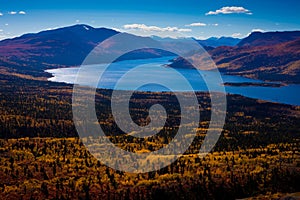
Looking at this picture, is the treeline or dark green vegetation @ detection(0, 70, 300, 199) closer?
the treeline

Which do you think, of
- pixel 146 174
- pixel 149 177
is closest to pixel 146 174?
pixel 146 174

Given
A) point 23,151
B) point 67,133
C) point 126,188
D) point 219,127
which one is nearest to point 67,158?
point 23,151

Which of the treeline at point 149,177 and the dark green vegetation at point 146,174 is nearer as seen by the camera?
the treeline at point 149,177

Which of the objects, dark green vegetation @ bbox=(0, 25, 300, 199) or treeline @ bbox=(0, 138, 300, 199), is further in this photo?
dark green vegetation @ bbox=(0, 25, 300, 199)

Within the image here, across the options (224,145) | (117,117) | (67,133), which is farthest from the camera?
(117,117)

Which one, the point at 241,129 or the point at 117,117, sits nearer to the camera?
the point at 241,129

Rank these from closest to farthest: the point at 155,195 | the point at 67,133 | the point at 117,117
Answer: the point at 155,195 → the point at 67,133 → the point at 117,117

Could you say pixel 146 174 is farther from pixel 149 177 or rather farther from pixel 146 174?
pixel 149 177

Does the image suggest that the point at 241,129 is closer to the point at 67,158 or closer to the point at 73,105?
the point at 67,158

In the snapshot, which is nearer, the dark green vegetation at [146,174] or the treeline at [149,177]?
the treeline at [149,177]

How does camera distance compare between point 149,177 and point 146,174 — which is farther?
point 146,174

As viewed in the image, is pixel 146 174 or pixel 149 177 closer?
pixel 149 177
